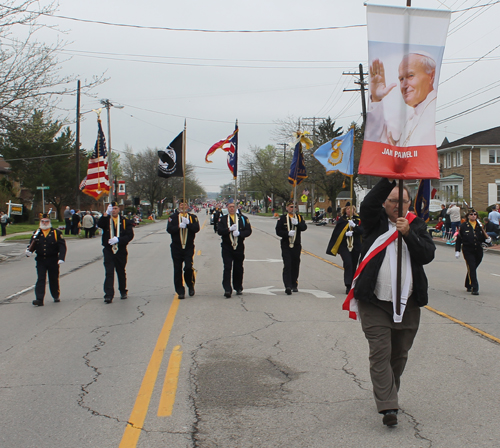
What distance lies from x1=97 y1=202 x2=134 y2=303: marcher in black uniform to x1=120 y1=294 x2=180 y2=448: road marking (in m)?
2.78

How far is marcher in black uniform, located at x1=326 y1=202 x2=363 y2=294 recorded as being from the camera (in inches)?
430

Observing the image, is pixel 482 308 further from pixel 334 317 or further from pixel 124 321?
pixel 124 321

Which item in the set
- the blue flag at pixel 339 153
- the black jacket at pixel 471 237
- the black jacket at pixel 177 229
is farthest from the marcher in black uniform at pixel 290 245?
the black jacket at pixel 471 237

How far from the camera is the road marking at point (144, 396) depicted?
4.01 m

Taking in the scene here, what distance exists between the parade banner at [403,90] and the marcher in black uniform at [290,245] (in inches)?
242

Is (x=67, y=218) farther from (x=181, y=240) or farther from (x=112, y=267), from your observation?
(x=181, y=240)

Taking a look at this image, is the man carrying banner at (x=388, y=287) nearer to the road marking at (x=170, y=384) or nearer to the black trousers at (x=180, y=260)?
the road marking at (x=170, y=384)

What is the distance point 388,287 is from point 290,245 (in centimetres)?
651

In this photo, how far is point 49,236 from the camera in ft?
33.2

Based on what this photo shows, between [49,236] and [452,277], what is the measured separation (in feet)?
31.1

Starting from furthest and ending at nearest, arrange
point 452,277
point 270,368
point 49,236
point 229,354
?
1. point 452,277
2. point 49,236
3. point 229,354
4. point 270,368

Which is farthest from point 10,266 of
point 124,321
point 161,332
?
point 161,332

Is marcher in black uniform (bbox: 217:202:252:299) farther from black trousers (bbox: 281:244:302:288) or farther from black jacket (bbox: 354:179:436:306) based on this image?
black jacket (bbox: 354:179:436:306)

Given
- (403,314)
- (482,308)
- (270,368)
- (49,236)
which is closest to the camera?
(403,314)
